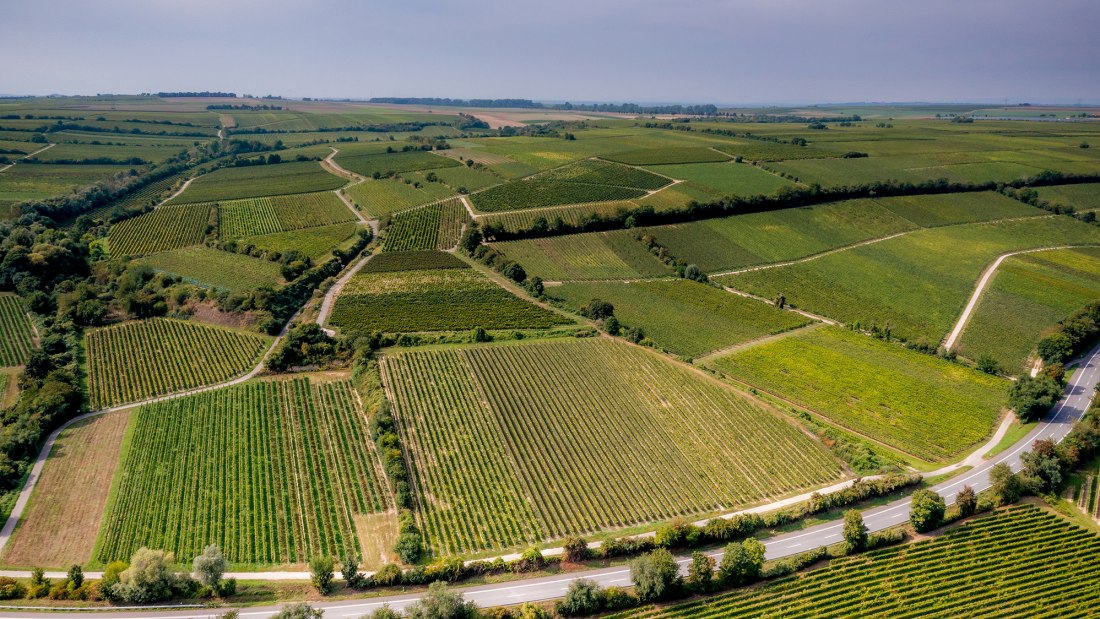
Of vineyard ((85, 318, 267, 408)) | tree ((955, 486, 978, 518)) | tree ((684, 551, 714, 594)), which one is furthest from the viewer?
vineyard ((85, 318, 267, 408))

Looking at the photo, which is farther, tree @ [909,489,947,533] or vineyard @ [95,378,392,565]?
tree @ [909,489,947,533]

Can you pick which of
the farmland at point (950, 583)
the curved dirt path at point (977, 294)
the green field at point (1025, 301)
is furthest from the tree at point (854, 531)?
A: the curved dirt path at point (977, 294)

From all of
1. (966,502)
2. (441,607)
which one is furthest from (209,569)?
(966,502)

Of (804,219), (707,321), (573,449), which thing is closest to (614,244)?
(707,321)

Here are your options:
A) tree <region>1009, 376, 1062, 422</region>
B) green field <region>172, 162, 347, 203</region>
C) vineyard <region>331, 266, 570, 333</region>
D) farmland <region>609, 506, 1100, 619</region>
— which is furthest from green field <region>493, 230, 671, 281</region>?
green field <region>172, 162, 347, 203</region>

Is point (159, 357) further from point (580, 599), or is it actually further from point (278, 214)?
point (580, 599)

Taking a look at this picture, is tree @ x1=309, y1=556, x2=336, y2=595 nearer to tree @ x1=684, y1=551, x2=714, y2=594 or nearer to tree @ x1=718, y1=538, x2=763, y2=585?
tree @ x1=684, y1=551, x2=714, y2=594
